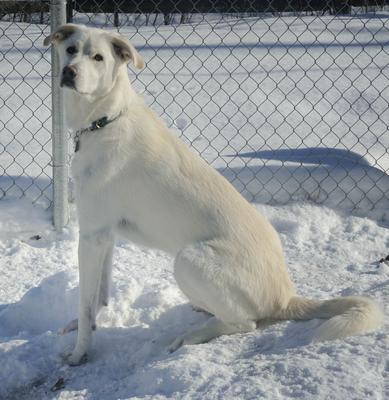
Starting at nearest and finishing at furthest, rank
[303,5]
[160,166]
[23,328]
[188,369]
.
A: [188,369] → [160,166] → [23,328] → [303,5]

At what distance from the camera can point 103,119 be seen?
296 centimetres

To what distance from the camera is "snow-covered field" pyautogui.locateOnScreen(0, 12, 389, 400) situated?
2.46 metres

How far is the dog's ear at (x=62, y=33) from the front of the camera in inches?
118

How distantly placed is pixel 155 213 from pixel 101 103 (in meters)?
0.54

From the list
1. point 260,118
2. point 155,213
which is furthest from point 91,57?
point 260,118

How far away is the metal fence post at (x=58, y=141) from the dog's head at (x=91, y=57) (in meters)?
1.06

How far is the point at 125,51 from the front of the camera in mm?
2951

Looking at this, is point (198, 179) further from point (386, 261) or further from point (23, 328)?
point (386, 261)

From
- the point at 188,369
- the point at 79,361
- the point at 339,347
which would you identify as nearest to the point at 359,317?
the point at 339,347

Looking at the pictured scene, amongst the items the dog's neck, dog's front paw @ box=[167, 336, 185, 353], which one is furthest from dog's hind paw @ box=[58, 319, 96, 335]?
the dog's neck

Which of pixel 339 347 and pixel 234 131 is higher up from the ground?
pixel 234 131

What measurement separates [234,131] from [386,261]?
202 cm

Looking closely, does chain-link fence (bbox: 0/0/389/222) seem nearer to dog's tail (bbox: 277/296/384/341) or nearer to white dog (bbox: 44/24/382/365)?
white dog (bbox: 44/24/382/365)

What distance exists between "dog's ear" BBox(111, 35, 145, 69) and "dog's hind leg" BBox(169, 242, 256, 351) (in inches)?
33.5
